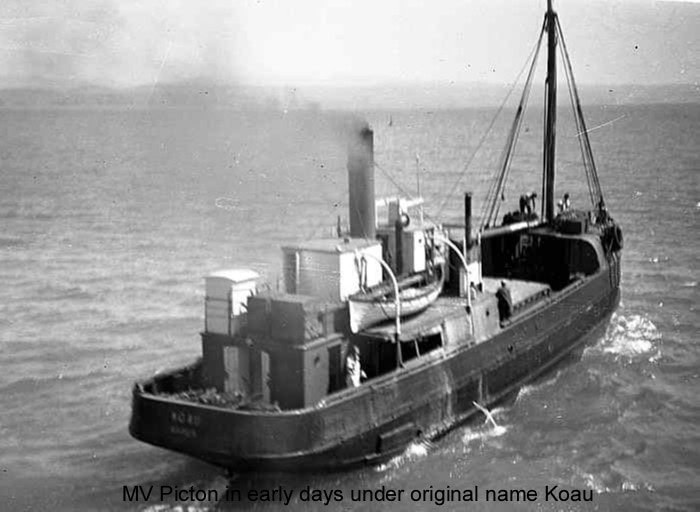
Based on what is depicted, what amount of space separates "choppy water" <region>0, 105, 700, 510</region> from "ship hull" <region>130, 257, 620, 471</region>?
635 mm

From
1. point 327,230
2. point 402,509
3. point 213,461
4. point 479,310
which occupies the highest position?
point 327,230

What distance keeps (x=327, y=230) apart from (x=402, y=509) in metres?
7.89

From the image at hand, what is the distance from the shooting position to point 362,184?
841 inches

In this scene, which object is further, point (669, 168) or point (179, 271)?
point (669, 168)

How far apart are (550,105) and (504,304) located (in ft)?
34.2

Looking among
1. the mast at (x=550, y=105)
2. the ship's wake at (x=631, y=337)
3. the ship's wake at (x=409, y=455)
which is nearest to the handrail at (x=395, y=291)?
the ship's wake at (x=409, y=455)

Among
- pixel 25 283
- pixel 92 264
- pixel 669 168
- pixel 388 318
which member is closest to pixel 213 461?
pixel 388 318

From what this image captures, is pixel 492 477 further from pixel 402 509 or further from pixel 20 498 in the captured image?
pixel 20 498

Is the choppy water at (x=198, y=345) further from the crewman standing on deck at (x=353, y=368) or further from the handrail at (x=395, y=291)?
→ the handrail at (x=395, y=291)

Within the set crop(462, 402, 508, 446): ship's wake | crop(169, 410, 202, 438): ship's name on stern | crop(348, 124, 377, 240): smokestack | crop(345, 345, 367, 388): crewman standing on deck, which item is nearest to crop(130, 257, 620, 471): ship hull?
crop(169, 410, 202, 438): ship's name on stern

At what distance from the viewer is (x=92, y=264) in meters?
38.3

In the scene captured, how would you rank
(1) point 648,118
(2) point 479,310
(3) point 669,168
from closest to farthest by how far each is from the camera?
(2) point 479,310
(3) point 669,168
(1) point 648,118

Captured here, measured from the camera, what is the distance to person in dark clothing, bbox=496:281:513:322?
916 inches

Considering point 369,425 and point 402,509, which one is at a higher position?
point 369,425
